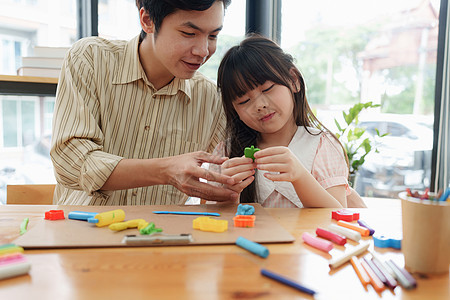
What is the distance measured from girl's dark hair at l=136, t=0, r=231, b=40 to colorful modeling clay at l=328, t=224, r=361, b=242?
0.73 m

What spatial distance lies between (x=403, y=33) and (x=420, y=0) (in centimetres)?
18

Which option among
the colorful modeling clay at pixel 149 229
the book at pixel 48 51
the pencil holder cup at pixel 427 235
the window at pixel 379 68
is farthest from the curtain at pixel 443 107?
the book at pixel 48 51

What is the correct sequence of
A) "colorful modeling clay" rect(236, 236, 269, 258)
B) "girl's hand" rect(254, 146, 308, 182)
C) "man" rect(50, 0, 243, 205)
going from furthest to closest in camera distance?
"man" rect(50, 0, 243, 205), "girl's hand" rect(254, 146, 308, 182), "colorful modeling clay" rect(236, 236, 269, 258)

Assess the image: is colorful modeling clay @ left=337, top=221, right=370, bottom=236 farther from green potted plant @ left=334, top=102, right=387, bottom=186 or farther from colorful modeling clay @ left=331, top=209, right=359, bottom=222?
green potted plant @ left=334, top=102, right=387, bottom=186

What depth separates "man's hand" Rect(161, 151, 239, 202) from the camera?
98 centimetres

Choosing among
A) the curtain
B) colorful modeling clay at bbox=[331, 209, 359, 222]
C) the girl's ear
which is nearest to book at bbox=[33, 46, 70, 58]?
the girl's ear

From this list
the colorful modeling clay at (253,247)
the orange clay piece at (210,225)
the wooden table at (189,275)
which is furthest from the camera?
the orange clay piece at (210,225)

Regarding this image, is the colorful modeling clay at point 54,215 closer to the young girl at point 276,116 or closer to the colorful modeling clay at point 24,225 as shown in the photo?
the colorful modeling clay at point 24,225

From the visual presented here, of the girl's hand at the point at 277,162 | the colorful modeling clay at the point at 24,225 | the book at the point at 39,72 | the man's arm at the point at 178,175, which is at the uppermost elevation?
the book at the point at 39,72

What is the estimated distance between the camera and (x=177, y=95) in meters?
1.43

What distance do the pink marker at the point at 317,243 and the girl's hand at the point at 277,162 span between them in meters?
0.26

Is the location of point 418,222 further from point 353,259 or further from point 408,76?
point 408,76

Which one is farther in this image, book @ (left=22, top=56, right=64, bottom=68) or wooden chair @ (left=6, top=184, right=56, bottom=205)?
book @ (left=22, top=56, right=64, bottom=68)

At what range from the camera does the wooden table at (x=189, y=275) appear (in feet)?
1.66
